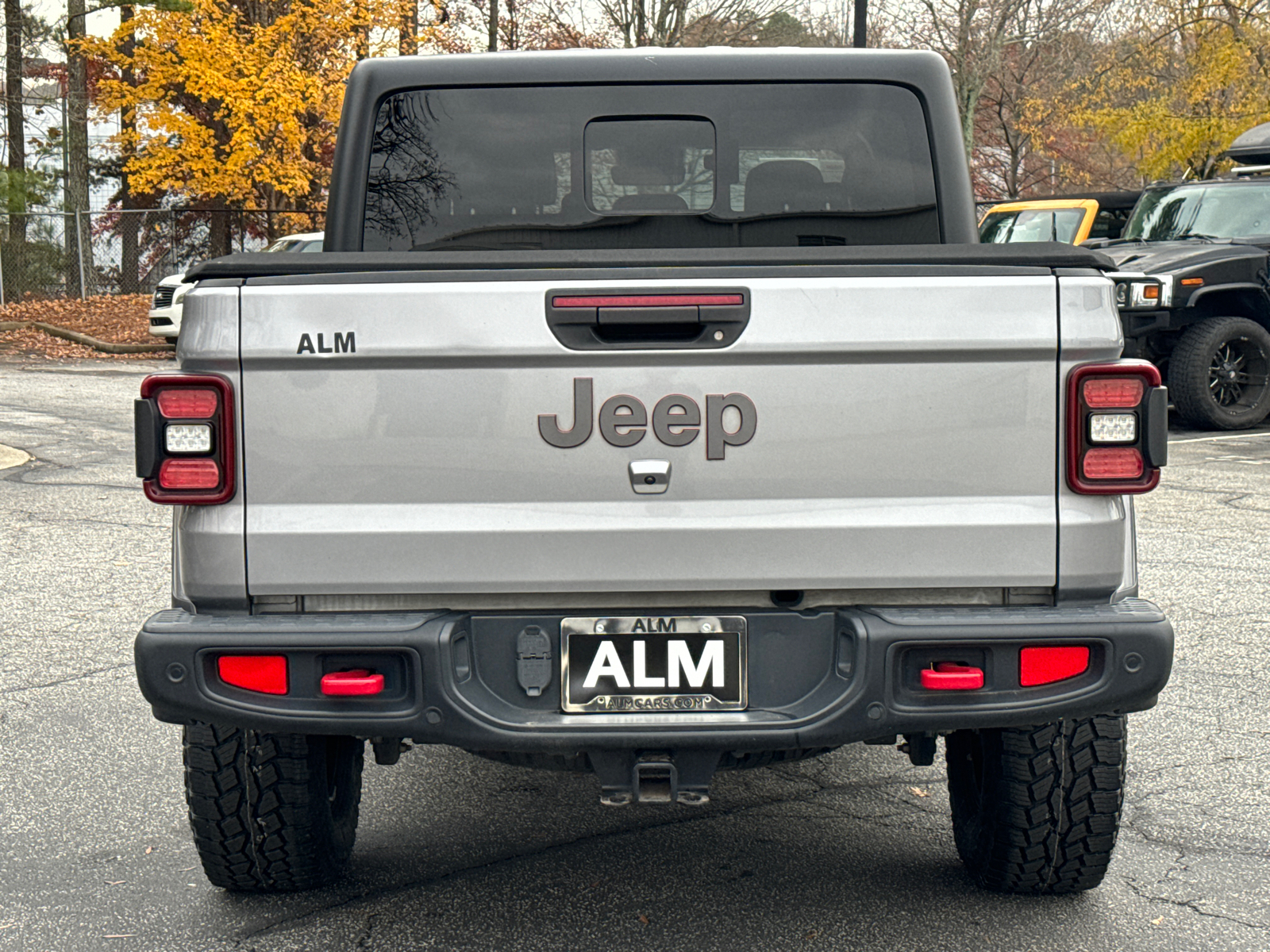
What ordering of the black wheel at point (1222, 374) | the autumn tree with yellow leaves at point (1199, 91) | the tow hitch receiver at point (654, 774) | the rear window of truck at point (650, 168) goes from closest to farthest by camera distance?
1. the tow hitch receiver at point (654, 774)
2. the rear window of truck at point (650, 168)
3. the black wheel at point (1222, 374)
4. the autumn tree with yellow leaves at point (1199, 91)

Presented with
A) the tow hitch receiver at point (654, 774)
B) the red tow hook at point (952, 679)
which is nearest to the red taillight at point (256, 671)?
the tow hitch receiver at point (654, 774)

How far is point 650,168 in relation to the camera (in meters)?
4.12

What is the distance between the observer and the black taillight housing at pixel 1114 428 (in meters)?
2.82

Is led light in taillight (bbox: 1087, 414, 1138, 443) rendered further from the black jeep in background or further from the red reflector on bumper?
the black jeep in background

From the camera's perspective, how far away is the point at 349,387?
9.24ft

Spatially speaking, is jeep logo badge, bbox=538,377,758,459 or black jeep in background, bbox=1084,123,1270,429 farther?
black jeep in background, bbox=1084,123,1270,429

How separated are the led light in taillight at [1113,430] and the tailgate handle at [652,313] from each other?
2.39ft

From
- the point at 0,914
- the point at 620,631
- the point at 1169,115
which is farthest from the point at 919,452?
the point at 1169,115

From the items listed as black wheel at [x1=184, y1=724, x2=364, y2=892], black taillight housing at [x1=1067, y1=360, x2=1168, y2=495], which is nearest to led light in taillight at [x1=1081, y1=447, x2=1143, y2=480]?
black taillight housing at [x1=1067, y1=360, x2=1168, y2=495]

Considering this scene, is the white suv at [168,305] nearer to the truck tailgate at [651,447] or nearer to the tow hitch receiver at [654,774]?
the truck tailgate at [651,447]

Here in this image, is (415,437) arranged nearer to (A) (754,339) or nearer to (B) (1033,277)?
(A) (754,339)

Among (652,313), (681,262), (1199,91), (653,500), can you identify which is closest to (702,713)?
(653,500)

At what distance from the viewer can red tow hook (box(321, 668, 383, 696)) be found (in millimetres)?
2828

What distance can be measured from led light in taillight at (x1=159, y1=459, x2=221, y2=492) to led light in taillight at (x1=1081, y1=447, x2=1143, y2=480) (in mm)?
1715
